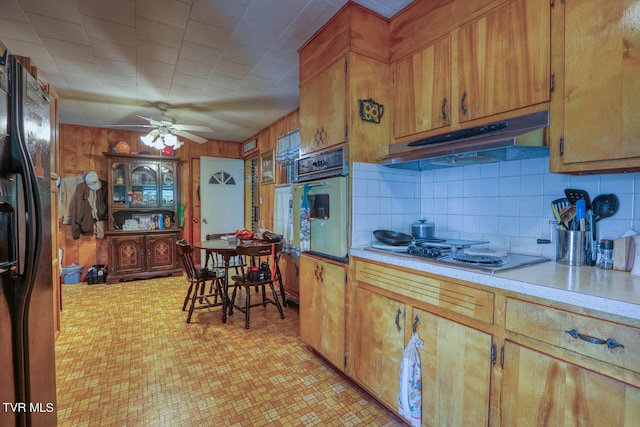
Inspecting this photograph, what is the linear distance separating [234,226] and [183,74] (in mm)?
3180

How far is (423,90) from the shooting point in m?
1.82

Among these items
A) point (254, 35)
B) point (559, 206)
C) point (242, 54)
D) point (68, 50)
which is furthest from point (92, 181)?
point (559, 206)

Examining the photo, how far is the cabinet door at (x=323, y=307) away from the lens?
6.52 ft

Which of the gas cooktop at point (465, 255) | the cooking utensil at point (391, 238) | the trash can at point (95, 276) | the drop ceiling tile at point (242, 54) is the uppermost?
the drop ceiling tile at point (242, 54)

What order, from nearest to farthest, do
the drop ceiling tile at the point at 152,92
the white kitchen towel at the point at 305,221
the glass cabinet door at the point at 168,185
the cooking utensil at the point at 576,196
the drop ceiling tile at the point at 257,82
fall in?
the cooking utensil at the point at 576,196 → the white kitchen towel at the point at 305,221 → the drop ceiling tile at the point at 257,82 → the drop ceiling tile at the point at 152,92 → the glass cabinet door at the point at 168,185

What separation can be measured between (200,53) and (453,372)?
2.87 metres

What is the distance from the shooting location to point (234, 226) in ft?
18.3

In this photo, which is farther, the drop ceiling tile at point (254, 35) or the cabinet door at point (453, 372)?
the drop ceiling tile at point (254, 35)

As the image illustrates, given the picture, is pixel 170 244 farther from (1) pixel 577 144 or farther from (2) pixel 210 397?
(1) pixel 577 144

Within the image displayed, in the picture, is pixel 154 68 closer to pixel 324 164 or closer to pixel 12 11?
pixel 12 11

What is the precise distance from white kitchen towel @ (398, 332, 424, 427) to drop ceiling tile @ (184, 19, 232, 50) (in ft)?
7.91

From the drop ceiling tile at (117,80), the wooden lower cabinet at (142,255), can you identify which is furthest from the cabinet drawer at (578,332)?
the wooden lower cabinet at (142,255)

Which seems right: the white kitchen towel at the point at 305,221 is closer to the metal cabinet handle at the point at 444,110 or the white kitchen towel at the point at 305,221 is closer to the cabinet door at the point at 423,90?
the cabinet door at the point at 423,90

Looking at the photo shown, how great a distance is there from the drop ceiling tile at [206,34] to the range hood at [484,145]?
1.54 meters
